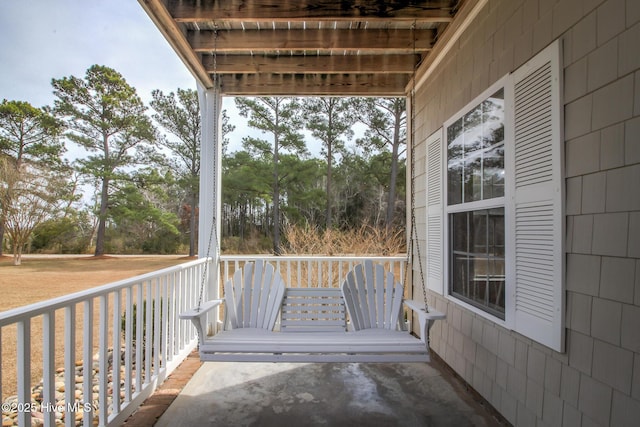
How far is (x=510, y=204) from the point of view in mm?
2061

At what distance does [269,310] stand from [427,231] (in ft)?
5.88

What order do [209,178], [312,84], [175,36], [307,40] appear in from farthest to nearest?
[312,84]
[209,178]
[307,40]
[175,36]

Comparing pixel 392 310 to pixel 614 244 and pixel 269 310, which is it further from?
pixel 614 244

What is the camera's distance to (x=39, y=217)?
9078 millimetres

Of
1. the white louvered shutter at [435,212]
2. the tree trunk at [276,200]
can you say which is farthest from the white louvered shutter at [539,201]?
the tree trunk at [276,200]

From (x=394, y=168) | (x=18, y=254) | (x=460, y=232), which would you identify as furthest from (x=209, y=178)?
(x=394, y=168)

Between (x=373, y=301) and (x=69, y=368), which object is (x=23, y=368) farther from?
(x=373, y=301)

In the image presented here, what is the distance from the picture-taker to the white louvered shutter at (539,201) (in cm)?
163

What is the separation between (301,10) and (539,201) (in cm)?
220

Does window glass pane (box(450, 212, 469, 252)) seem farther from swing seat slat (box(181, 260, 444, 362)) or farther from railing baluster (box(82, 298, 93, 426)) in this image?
railing baluster (box(82, 298, 93, 426))

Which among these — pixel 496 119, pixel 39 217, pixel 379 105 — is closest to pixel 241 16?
pixel 496 119

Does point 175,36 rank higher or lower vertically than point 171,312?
higher

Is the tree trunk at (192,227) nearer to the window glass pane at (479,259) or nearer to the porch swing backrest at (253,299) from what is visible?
the porch swing backrest at (253,299)

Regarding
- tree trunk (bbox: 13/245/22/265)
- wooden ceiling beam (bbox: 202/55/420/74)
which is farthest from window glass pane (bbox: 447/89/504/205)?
tree trunk (bbox: 13/245/22/265)
